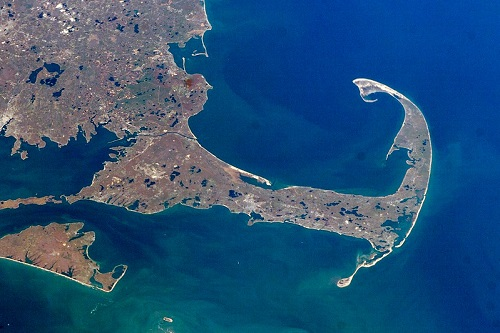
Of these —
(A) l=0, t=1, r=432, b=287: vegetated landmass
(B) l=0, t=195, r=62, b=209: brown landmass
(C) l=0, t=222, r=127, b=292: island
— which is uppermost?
(A) l=0, t=1, r=432, b=287: vegetated landmass

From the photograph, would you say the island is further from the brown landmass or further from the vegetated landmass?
the vegetated landmass

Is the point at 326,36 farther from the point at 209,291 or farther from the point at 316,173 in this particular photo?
the point at 209,291

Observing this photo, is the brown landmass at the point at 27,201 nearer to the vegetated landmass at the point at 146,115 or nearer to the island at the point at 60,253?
the vegetated landmass at the point at 146,115

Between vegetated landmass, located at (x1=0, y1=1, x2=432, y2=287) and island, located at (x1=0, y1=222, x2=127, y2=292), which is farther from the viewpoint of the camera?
vegetated landmass, located at (x1=0, y1=1, x2=432, y2=287)

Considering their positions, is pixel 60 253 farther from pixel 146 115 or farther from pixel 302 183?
pixel 302 183

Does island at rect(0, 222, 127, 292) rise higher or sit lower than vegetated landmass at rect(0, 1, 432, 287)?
lower

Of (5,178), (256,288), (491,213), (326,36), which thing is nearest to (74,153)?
(5,178)
